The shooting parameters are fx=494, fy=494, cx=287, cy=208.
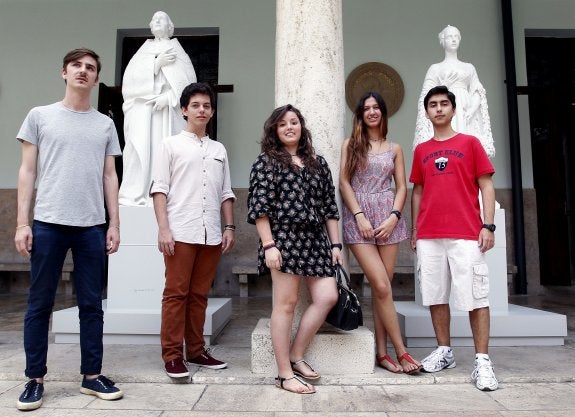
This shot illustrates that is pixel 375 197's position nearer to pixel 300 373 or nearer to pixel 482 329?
pixel 482 329

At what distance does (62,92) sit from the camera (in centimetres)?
789

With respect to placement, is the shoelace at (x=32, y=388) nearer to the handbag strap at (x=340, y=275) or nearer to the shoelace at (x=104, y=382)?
the shoelace at (x=104, y=382)

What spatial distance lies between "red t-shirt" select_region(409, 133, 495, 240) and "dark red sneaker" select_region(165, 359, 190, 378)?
166cm

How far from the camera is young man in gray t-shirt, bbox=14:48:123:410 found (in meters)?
2.56

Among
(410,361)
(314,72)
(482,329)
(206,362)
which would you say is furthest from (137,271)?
(482,329)

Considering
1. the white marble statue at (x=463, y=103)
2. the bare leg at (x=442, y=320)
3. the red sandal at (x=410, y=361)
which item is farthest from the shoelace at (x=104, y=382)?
the white marble statue at (x=463, y=103)

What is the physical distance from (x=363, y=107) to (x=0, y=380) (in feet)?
9.14

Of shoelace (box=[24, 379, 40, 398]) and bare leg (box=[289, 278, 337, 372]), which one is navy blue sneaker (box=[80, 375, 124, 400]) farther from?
bare leg (box=[289, 278, 337, 372])

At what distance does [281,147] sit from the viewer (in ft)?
9.41

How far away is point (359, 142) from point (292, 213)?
2.34 ft

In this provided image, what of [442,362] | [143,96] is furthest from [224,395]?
[143,96]

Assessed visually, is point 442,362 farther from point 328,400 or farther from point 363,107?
point 363,107

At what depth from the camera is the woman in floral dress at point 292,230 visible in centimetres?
271

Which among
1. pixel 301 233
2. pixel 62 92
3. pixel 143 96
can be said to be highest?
pixel 62 92
